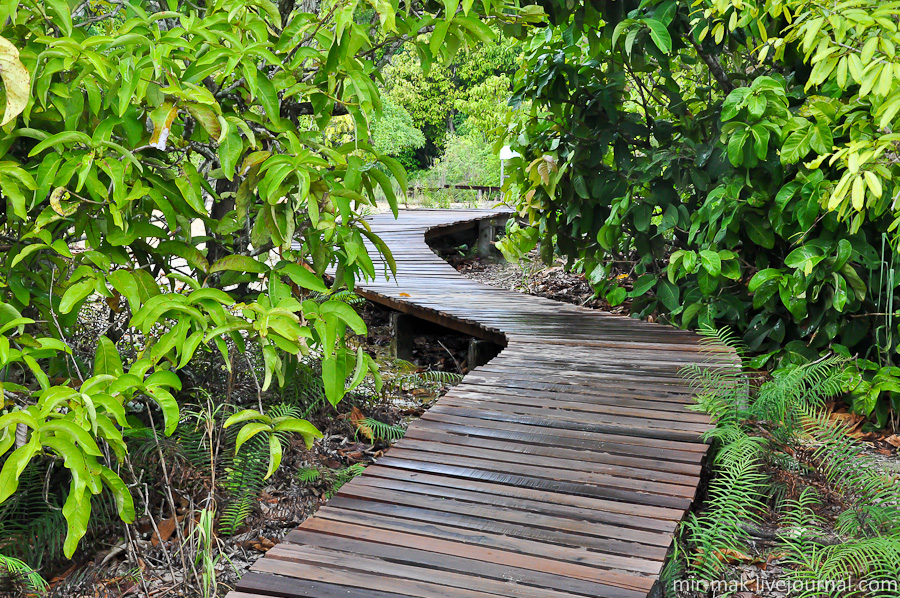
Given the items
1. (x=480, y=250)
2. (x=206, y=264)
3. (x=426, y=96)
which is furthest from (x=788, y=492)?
(x=426, y=96)

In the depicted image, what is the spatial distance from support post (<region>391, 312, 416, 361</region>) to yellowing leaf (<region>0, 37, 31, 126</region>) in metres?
4.68

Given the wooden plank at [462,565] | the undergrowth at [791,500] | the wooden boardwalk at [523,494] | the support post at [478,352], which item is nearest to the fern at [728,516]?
the undergrowth at [791,500]

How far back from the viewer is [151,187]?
256cm

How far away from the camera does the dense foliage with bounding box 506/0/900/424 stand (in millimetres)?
3490

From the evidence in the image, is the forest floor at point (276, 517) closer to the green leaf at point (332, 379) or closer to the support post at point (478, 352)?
the green leaf at point (332, 379)

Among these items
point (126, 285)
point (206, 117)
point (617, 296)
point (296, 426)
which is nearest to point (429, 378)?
point (617, 296)

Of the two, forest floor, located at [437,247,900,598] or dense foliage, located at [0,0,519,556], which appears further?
forest floor, located at [437,247,900,598]

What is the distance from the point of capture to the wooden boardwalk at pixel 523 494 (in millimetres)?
2189


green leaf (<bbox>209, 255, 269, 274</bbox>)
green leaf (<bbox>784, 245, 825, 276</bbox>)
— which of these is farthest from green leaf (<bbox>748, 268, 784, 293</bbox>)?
green leaf (<bbox>209, 255, 269, 274</bbox>)

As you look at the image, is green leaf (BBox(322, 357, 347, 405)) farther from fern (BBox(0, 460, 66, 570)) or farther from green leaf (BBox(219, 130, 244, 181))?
fern (BBox(0, 460, 66, 570))

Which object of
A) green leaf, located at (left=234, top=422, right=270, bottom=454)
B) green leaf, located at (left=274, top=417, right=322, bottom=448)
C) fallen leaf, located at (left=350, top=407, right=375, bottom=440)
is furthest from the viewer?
fallen leaf, located at (left=350, top=407, right=375, bottom=440)

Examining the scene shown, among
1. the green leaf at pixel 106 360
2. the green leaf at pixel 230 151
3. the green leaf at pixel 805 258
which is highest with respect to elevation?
the green leaf at pixel 230 151

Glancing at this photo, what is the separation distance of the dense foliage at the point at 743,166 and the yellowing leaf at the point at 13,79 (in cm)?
285

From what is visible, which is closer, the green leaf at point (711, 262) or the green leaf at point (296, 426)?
the green leaf at point (296, 426)
